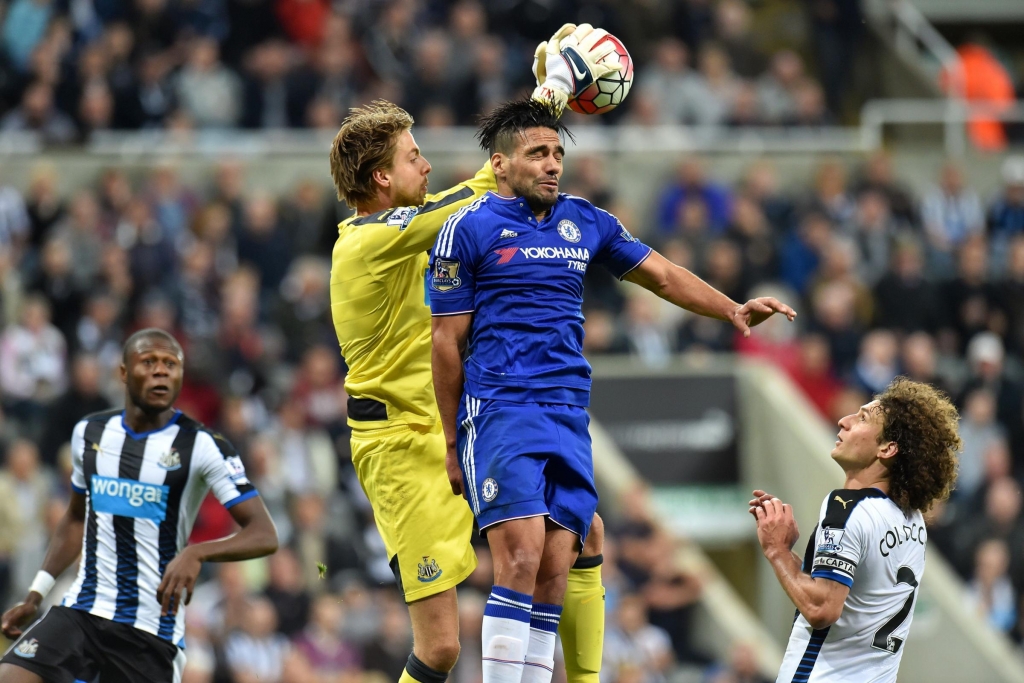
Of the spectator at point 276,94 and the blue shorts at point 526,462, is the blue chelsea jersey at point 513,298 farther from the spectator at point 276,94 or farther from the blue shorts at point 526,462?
the spectator at point 276,94

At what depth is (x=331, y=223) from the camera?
15.5 metres

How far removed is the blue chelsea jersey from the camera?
19.5 ft

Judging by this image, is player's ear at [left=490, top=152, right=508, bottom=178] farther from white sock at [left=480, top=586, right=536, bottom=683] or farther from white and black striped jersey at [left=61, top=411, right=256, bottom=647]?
white and black striped jersey at [left=61, top=411, right=256, bottom=647]

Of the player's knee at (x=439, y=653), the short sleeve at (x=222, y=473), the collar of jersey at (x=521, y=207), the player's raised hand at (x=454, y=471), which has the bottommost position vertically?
the player's knee at (x=439, y=653)

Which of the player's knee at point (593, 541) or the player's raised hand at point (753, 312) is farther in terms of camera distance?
the player's knee at point (593, 541)

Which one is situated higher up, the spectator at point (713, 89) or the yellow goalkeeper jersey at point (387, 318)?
the spectator at point (713, 89)

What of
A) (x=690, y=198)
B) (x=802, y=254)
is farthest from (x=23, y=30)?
(x=802, y=254)

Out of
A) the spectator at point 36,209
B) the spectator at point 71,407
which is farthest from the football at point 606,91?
the spectator at point 36,209

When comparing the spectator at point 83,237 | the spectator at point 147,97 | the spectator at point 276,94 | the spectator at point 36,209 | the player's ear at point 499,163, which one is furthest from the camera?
the spectator at point 276,94

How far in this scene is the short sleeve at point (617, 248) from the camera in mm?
6309

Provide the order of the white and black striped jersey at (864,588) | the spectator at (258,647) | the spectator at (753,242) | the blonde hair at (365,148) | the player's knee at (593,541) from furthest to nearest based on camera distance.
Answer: the spectator at (753,242) < the spectator at (258,647) < the blonde hair at (365,148) < the player's knee at (593,541) < the white and black striped jersey at (864,588)

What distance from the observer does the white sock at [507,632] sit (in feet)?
19.0

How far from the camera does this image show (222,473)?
7129 mm

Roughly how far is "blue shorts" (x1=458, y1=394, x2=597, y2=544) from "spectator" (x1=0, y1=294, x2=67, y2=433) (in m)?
8.00
